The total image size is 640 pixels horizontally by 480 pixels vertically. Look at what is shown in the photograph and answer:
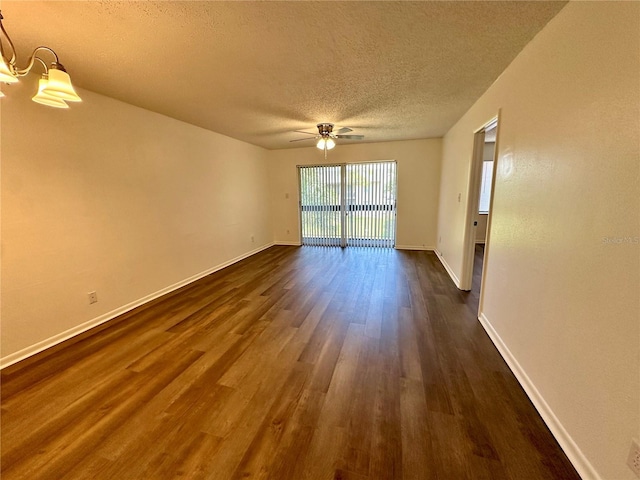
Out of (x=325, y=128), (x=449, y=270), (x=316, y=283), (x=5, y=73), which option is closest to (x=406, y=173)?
(x=449, y=270)

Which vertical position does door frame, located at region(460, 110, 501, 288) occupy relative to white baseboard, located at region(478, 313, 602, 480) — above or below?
above

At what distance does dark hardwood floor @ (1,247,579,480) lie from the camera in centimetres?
131

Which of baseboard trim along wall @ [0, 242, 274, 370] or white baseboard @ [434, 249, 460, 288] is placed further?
white baseboard @ [434, 249, 460, 288]

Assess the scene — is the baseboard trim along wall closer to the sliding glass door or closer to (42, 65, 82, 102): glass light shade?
(42, 65, 82, 102): glass light shade

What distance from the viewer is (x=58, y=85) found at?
1336 mm

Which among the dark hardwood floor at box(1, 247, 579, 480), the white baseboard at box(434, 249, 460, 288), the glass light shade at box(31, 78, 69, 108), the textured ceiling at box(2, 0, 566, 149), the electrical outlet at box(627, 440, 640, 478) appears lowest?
the dark hardwood floor at box(1, 247, 579, 480)

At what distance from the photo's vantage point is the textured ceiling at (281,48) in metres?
1.45

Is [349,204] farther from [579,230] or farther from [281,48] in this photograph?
[579,230]

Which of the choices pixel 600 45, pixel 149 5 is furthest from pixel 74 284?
pixel 600 45

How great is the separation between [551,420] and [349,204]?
4914 millimetres

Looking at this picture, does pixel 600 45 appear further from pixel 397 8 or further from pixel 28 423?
pixel 28 423

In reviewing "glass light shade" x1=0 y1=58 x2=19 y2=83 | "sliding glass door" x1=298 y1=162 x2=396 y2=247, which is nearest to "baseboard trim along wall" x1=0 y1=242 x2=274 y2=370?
"glass light shade" x1=0 y1=58 x2=19 y2=83

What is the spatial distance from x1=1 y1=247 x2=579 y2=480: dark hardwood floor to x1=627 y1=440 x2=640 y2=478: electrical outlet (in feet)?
1.11

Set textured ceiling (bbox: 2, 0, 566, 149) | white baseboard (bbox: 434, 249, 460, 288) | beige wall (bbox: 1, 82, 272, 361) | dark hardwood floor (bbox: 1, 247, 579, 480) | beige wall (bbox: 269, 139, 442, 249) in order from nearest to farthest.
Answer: dark hardwood floor (bbox: 1, 247, 579, 480) < textured ceiling (bbox: 2, 0, 566, 149) < beige wall (bbox: 1, 82, 272, 361) < white baseboard (bbox: 434, 249, 460, 288) < beige wall (bbox: 269, 139, 442, 249)
